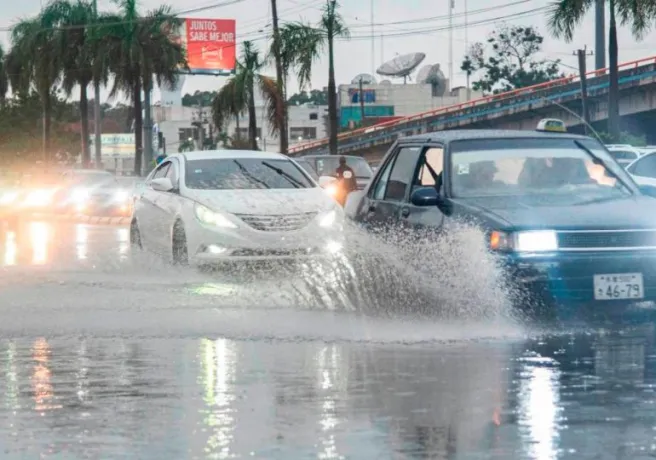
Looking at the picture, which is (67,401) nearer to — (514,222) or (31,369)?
(31,369)

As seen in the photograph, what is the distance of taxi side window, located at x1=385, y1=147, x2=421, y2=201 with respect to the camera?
43.2 feet

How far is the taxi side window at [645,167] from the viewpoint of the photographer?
78.0 ft

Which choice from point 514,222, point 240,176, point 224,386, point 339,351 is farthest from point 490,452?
point 240,176

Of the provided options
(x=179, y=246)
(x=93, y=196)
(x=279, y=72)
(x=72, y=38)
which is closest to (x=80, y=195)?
(x=93, y=196)

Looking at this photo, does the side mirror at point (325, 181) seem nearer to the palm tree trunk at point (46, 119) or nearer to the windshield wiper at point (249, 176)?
the windshield wiper at point (249, 176)

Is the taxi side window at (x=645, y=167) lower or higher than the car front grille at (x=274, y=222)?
higher

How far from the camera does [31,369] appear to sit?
965 centimetres

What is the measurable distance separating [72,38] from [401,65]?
60673 millimetres

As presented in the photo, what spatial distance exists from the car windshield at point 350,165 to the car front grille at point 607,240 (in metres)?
24.7

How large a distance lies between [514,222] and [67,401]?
410 centimetres

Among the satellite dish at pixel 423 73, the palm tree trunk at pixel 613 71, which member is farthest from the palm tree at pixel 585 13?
the satellite dish at pixel 423 73

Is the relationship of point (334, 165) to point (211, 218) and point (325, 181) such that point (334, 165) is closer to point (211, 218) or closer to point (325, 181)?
point (325, 181)

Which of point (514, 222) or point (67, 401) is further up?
point (514, 222)

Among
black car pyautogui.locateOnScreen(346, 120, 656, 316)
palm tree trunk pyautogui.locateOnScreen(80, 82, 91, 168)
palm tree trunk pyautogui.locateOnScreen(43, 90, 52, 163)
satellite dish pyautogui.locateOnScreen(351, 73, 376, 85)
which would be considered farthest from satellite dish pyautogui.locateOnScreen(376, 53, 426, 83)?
black car pyautogui.locateOnScreen(346, 120, 656, 316)
